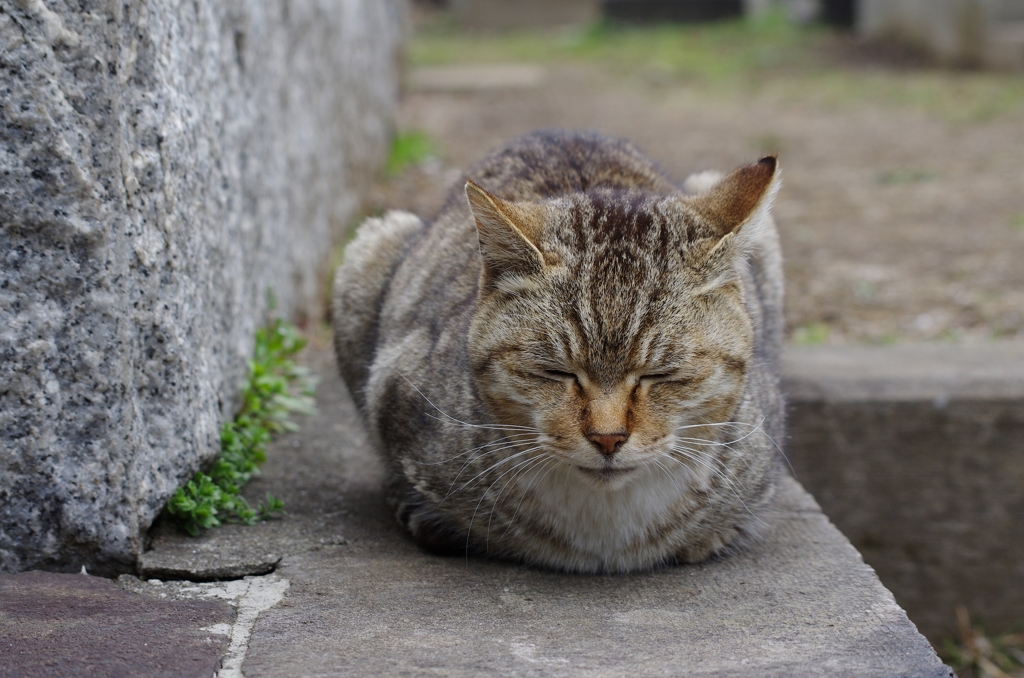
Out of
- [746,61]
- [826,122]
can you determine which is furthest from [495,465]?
[746,61]

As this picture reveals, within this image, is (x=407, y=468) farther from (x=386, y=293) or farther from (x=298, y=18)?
(x=298, y=18)

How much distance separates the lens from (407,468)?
2955 millimetres

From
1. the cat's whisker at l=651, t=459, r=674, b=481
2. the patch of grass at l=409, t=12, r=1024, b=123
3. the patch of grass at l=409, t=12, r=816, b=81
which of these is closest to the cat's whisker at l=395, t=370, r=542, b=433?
the cat's whisker at l=651, t=459, r=674, b=481

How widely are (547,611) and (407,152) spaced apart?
6075 millimetres

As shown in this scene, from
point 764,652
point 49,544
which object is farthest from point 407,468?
point 764,652

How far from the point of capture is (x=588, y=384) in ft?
7.94

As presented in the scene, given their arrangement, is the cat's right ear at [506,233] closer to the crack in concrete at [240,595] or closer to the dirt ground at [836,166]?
the crack in concrete at [240,595]

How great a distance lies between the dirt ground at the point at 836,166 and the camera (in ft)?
18.1

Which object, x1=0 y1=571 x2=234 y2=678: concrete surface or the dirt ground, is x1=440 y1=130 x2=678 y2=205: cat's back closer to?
the dirt ground

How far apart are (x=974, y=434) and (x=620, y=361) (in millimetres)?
2406

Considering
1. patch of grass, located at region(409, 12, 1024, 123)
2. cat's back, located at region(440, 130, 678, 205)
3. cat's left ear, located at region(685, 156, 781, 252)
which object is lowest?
cat's left ear, located at region(685, 156, 781, 252)

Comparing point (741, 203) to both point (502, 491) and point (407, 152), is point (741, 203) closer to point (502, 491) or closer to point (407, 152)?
point (502, 491)

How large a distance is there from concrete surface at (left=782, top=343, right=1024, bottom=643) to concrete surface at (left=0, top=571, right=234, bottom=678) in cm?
252

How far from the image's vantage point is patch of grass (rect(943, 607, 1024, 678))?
4332 millimetres
